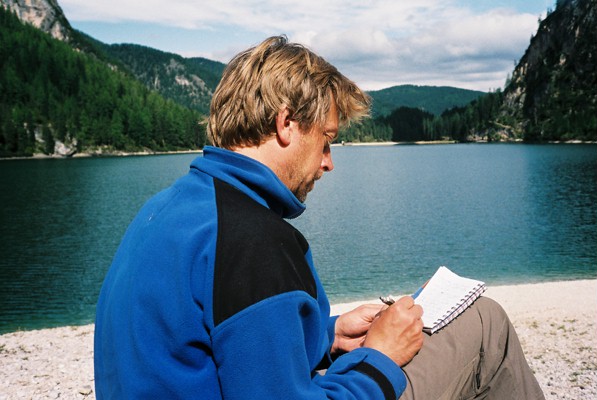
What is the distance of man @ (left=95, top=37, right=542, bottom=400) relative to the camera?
1.67 m

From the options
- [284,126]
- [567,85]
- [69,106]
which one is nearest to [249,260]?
[284,126]

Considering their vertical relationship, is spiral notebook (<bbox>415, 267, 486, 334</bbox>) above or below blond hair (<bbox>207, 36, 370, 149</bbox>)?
below

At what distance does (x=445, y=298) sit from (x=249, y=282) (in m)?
1.86

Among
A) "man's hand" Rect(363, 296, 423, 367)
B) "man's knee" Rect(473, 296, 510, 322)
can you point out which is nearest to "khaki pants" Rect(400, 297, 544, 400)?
"man's knee" Rect(473, 296, 510, 322)

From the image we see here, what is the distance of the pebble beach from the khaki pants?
388cm

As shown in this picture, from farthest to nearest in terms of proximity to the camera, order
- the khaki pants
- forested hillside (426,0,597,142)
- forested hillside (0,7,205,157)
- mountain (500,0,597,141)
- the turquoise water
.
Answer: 1. mountain (500,0,597,141)
2. forested hillside (426,0,597,142)
3. forested hillside (0,7,205,157)
4. the turquoise water
5. the khaki pants

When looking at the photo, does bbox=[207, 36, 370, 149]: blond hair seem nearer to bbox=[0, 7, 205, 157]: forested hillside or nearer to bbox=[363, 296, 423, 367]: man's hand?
bbox=[363, 296, 423, 367]: man's hand

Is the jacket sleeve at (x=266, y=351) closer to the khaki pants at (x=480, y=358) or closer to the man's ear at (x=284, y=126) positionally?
the man's ear at (x=284, y=126)

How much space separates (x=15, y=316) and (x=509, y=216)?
27.3m

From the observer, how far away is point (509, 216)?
105 ft

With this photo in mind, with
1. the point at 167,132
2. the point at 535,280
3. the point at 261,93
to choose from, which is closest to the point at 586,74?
the point at 167,132

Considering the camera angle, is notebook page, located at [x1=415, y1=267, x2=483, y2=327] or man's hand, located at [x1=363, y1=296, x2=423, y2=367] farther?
notebook page, located at [x1=415, y1=267, x2=483, y2=327]

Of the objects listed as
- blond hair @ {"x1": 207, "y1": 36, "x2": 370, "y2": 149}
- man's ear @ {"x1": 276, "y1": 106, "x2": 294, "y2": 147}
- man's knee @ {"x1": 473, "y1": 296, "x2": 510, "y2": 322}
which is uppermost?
blond hair @ {"x1": 207, "y1": 36, "x2": 370, "y2": 149}

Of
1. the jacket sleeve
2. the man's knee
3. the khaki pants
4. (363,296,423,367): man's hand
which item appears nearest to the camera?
the jacket sleeve
